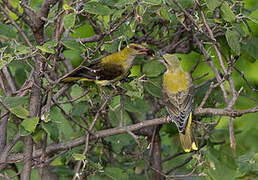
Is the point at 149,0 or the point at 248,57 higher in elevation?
the point at 149,0

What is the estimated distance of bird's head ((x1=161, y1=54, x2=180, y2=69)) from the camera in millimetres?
3807

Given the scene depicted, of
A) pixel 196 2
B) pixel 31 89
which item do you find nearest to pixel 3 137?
pixel 31 89

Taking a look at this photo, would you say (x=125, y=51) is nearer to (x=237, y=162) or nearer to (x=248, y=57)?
(x=248, y=57)

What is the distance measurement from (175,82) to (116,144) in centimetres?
96

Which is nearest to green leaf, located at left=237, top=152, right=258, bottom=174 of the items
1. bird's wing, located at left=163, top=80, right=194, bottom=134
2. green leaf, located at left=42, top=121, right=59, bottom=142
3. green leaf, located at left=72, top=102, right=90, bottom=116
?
bird's wing, located at left=163, top=80, right=194, bottom=134

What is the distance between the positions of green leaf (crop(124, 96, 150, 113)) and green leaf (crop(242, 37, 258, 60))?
83cm

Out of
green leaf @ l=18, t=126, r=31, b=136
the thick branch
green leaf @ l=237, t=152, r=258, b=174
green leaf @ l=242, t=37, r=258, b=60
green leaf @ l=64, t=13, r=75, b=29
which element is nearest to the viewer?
green leaf @ l=64, t=13, r=75, b=29

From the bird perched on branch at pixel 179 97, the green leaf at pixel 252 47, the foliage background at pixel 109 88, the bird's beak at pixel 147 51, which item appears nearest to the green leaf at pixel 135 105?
the foliage background at pixel 109 88

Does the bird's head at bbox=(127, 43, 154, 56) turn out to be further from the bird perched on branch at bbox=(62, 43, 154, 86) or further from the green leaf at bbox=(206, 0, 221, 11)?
the green leaf at bbox=(206, 0, 221, 11)

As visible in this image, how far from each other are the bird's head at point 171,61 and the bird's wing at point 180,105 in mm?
237

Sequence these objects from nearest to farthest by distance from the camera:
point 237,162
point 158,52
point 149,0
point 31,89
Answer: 1. point 149,0
2. point 31,89
3. point 237,162
4. point 158,52

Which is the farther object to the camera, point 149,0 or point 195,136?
point 195,136

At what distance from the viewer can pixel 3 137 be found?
303cm

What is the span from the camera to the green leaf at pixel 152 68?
3235mm
